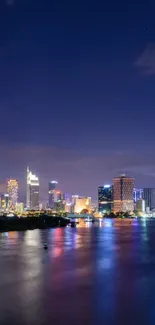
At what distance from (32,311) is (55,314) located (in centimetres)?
122

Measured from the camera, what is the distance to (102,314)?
20703 millimetres

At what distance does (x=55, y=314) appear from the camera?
2044cm

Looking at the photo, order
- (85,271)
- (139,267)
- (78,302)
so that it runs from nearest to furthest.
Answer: (78,302) < (85,271) < (139,267)

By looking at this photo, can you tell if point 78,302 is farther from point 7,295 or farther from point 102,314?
point 7,295

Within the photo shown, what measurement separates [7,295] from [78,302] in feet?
14.2

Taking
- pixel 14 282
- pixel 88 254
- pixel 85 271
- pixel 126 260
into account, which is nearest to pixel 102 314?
pixel 14 282

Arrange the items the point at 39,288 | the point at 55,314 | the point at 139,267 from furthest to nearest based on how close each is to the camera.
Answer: the point at 139,267, the point at 39,288, the point at 55,314

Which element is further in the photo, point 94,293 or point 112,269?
point 112,269

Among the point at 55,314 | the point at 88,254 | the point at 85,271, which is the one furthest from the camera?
the point at 88,254

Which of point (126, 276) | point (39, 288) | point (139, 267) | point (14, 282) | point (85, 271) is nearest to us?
point (39, 288)

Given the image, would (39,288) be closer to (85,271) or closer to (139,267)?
(85,271)

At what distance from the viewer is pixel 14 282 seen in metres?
29.9

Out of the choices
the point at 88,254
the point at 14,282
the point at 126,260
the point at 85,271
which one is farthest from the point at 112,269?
the point at 88,254

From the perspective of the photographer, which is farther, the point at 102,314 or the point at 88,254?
the point at 88,254
